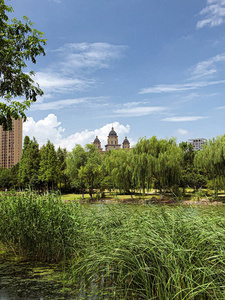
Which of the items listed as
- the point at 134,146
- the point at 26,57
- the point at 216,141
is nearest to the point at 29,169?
the point at 134,146

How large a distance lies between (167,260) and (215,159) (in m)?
21.8

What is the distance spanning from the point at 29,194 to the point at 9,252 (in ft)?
4.57

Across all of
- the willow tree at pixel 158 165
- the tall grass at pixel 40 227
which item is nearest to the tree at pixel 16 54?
the tall grass at pixel 40 227

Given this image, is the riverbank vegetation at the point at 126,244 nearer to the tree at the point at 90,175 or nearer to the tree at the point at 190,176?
the tree at the point at 90,175

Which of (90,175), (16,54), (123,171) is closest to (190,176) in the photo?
(123,171)

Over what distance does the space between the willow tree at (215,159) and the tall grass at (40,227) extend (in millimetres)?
19528

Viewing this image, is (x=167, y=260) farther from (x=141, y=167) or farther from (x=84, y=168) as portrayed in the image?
(x=84, y=168)

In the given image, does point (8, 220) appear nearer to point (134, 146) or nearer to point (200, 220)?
point (200, 220)

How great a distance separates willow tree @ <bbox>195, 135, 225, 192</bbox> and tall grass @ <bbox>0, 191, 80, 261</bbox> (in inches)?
769

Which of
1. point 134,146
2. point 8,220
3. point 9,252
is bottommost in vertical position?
point 9,252

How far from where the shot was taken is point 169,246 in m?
3.36

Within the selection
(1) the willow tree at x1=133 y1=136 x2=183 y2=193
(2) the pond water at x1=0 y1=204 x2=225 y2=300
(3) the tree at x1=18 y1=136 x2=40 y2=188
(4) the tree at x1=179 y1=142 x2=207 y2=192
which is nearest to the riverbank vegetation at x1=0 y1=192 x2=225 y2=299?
(2) the pond water at x1=0 y1=204 x2=225 y2=300

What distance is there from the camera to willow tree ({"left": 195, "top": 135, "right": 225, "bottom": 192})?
76.8ft

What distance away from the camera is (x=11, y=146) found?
4193 inches
